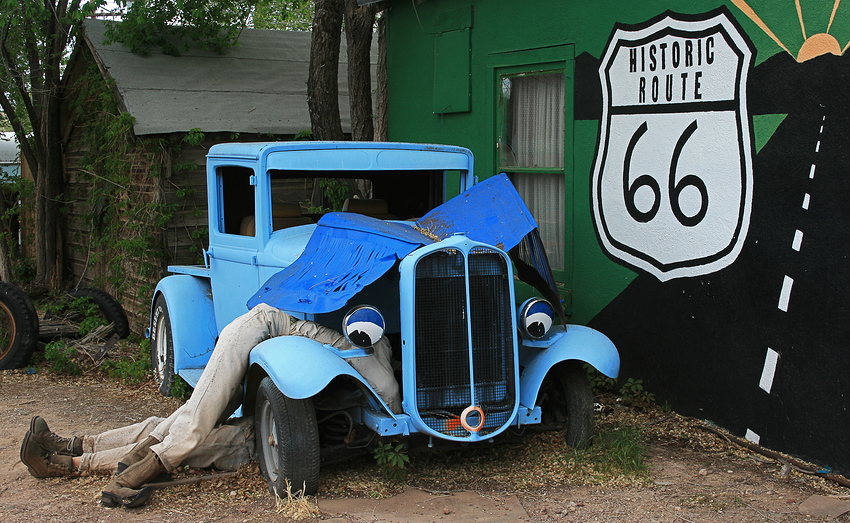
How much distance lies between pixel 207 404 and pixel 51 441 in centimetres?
105

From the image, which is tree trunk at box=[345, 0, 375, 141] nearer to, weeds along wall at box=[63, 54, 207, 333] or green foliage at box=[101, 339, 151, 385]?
weeds along wall at box=[63, 54, 207, 333]

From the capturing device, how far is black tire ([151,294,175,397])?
6.64 metres

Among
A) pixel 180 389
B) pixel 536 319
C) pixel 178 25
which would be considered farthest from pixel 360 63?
pixel 536 319

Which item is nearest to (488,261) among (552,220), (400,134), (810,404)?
(810,404)

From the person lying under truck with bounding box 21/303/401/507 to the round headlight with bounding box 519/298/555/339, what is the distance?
81 centimetres

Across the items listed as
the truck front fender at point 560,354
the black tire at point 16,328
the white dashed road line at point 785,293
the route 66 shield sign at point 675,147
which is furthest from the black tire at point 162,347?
the white dashed road line at point 785,293

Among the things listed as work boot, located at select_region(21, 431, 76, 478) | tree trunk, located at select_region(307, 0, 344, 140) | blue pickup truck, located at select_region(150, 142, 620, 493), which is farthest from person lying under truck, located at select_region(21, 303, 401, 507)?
tree trunk, located at select_region(307, 0, 344, 140)

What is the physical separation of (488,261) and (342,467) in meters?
1.53

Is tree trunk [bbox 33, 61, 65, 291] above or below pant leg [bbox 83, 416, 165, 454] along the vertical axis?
above

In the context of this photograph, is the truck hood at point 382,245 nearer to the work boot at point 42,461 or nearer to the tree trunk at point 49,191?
the work boot at point 42,461

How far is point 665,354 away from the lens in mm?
5832

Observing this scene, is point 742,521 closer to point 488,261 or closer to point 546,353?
point 546,353

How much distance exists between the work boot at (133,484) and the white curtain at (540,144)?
12.3 ft

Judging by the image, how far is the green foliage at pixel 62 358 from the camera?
299 inches
